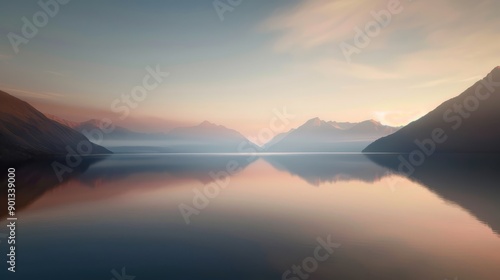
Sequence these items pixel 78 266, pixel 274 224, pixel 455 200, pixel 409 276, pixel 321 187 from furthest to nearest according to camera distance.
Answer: pixel 321 187, pixel 455 200, pixel 274 224, pixel 78 266, pixel 409 276

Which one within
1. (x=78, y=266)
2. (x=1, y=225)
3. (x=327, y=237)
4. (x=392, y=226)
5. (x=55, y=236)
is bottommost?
(x=392, y=226)

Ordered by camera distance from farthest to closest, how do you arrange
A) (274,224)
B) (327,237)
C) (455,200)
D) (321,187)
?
(321,187) → (455,200) → (274,224) → (327,237)

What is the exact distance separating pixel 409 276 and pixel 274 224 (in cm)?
1434

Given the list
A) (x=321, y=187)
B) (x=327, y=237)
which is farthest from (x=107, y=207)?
(x=321, y=187)

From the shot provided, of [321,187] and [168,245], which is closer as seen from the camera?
[168,245]

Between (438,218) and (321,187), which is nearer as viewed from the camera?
(438,218)

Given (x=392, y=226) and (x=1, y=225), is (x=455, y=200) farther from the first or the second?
(x=1, y=225)

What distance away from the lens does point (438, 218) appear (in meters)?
31.6

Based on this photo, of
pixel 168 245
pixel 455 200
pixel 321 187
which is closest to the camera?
pixel 168 245

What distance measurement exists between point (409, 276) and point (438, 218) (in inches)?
786

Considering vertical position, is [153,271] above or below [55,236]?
below

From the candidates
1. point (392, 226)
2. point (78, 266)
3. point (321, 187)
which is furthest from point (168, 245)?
point (321, 187)

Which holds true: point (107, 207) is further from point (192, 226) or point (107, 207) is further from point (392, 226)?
point (392, 226)

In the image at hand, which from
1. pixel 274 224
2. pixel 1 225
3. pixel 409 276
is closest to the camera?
pixel 409 276
